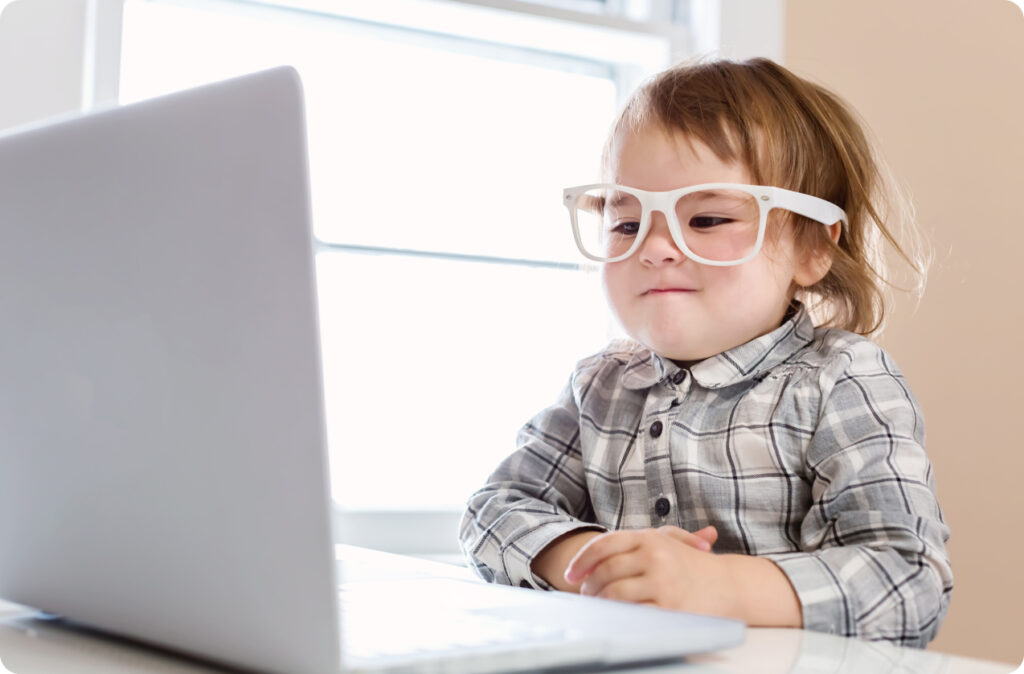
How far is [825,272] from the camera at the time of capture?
1060 millimetres

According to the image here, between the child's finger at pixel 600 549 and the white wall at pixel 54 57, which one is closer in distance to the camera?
the child's finger at pixel 600 549

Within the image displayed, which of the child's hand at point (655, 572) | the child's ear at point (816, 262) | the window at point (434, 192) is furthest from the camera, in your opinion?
the window at point (434, 192)

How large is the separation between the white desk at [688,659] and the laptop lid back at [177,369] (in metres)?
0.02

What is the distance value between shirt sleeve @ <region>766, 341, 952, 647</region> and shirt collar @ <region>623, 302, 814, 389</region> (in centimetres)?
7

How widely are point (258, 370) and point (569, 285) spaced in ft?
4.57

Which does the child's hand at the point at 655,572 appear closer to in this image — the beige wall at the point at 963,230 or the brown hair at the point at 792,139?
the brown hair at the point at 792,139

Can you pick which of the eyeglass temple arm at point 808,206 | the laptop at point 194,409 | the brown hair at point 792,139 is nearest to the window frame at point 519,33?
the brown hair at point 792,139

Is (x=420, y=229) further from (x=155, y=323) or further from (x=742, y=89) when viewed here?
(x=155, y=323)

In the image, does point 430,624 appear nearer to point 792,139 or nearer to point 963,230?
point 792,139

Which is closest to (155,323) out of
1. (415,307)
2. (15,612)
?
(15,612)

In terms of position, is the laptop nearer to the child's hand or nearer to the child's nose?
the child's hand

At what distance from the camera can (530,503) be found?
3.21ft

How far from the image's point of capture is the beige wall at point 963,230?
1710 mm

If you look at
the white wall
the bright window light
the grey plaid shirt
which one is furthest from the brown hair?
the white wall
